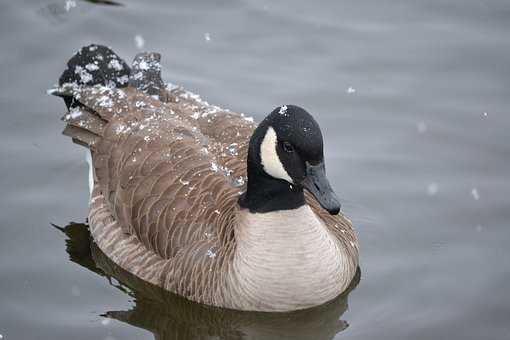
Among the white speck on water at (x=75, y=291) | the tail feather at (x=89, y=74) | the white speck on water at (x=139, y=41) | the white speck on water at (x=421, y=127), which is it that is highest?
the white speck on water at (x=139, y=41)

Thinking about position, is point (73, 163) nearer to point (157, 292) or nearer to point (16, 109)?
point (16, 109)

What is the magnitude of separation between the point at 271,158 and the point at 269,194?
34cm

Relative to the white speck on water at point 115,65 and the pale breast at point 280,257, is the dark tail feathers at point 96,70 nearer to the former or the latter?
the white speck on water at point 115,65

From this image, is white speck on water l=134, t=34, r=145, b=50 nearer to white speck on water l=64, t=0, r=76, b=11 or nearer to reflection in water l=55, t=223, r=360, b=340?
white speck on water l=64, t=0, r=76, b=11

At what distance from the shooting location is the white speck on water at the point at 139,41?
11.2 m

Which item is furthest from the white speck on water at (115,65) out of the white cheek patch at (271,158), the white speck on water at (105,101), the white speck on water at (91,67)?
the white cheek patch at (271,158)

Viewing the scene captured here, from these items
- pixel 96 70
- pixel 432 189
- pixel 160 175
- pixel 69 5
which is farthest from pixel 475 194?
pixel 69 5

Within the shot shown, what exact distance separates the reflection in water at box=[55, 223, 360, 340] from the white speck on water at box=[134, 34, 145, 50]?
4.15 metres

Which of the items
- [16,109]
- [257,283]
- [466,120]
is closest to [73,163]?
[16,109]

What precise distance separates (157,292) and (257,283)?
983mm

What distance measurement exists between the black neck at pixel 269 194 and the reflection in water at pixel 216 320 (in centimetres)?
89

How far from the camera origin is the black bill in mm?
6719

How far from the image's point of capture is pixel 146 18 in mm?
11797

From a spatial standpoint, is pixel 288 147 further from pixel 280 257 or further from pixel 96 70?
pixel 96 70
